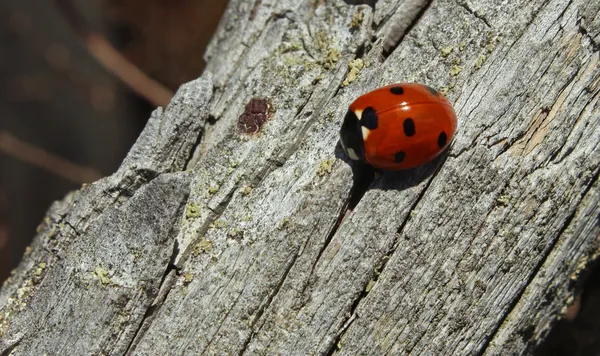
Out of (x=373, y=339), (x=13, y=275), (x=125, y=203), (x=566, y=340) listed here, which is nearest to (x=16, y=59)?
(x=13, y=275)

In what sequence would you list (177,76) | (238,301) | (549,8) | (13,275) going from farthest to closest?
(177,76) → (13,275) → (549,8) → (238,301)

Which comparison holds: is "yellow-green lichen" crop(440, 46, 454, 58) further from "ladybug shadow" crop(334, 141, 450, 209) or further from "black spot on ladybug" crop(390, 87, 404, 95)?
"ladybug shadow" crop(334, 141, 450, 209)

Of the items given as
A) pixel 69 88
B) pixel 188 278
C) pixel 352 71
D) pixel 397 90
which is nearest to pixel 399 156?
pixel 397 90

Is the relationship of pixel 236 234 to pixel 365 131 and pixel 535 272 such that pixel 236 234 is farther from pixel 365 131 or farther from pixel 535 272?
pixel 535 272

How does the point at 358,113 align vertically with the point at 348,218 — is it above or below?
above

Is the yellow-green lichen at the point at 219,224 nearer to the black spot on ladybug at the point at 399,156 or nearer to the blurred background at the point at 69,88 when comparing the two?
the black spot on ladybug at the point at 399,156

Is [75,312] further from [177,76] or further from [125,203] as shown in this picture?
[177,76]

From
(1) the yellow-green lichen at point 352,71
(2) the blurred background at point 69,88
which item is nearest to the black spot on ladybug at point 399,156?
(1) the yellow-green lichen at point 352,71
